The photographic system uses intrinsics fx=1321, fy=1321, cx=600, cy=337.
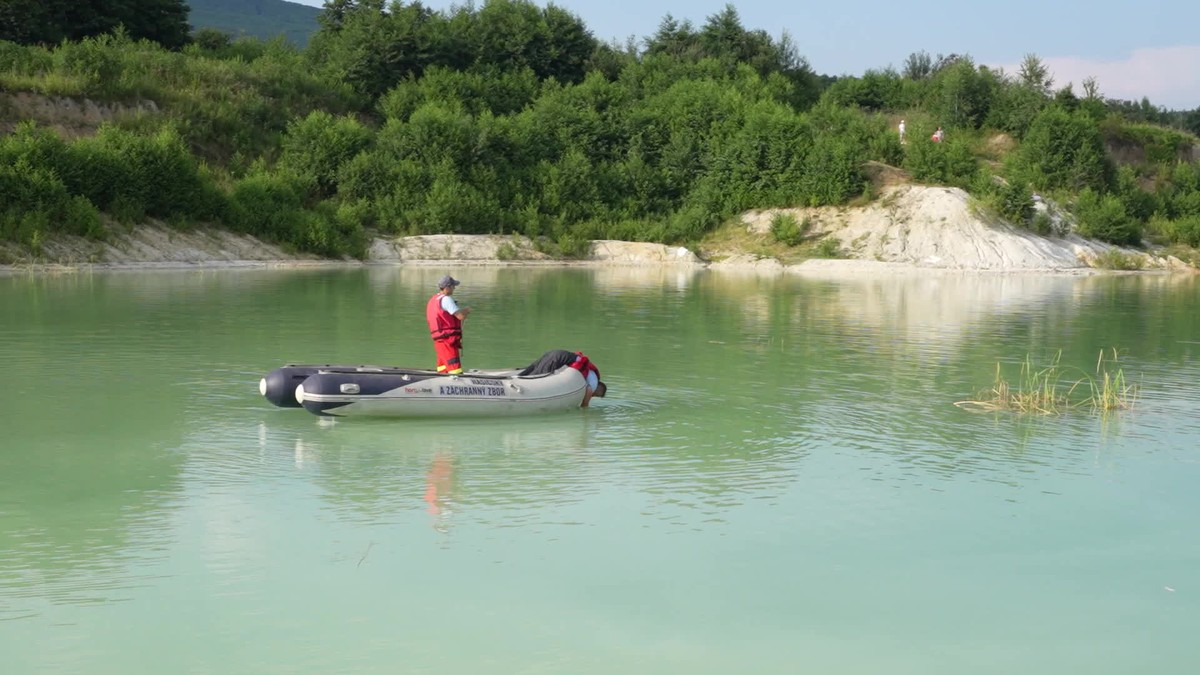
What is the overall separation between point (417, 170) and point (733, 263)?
14066 millimetres

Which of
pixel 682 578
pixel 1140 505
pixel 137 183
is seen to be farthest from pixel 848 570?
pixel 137 183

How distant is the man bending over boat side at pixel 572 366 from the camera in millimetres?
16453

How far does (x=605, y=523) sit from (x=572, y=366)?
5.16 m

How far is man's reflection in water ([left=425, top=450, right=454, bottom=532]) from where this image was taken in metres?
11.5

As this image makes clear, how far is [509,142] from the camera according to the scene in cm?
6131

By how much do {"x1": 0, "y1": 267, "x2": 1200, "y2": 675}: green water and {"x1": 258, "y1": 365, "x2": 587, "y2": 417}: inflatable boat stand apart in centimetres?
31

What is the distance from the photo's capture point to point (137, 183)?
45844 millimetres

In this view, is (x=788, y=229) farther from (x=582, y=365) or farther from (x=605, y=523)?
(x=605, y=523)

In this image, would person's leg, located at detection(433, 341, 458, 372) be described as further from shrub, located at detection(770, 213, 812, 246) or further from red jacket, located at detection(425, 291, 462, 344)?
shrub, located at detection(770, 213, 812, 246)

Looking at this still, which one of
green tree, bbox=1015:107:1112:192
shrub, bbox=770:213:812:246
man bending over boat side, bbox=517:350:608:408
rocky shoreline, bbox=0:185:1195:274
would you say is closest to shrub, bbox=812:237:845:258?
rocky shoreline, bbox=0:185:1195:274

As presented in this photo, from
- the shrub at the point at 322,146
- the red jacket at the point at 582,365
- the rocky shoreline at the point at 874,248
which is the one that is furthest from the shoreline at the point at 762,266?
the red jacket at the point at 582,365

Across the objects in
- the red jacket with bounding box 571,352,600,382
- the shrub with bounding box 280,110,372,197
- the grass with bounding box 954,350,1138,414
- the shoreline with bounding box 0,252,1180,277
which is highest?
the shrub with bounding box 280,110,372,197

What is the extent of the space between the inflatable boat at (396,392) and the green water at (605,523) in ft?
1.02

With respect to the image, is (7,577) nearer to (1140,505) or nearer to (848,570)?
(848,570)
